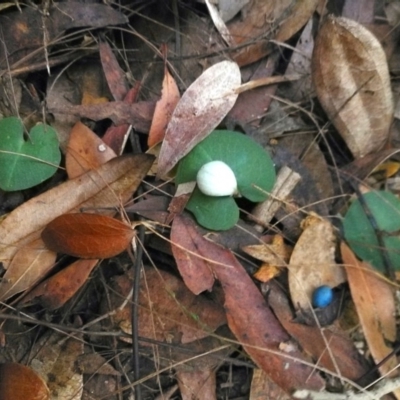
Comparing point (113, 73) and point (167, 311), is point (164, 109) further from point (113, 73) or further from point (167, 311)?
point (167, 311)

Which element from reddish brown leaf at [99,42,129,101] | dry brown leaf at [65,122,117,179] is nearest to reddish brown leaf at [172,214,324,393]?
dry brown leaf at [65,122,117,179]

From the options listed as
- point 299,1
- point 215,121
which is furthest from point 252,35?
point 215,121

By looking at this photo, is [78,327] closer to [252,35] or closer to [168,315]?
[168,315]

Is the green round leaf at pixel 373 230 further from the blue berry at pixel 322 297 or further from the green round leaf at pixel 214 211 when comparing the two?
the green round leaf at pixel 214 211

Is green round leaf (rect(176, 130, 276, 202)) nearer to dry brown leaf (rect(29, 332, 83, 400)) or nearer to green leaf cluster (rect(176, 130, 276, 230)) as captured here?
green leaf cluster (rect(176, 130, 276, 230))

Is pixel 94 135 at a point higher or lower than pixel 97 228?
higher

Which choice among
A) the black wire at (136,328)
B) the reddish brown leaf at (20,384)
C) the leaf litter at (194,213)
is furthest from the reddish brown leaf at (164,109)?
the reddish brown leaf at (20,384)
